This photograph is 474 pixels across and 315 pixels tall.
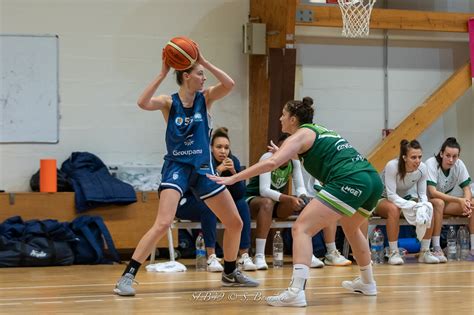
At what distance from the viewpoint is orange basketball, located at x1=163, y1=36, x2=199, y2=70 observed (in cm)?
593

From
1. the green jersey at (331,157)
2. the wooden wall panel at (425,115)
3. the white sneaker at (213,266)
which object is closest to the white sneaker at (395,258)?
the wooden wall panel at (425,115)

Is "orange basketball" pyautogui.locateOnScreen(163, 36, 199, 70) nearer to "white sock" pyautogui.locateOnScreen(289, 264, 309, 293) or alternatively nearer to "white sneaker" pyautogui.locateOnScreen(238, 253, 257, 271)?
"white sock" pyautogui.locateOnScreen(289, 264, 309, 293)

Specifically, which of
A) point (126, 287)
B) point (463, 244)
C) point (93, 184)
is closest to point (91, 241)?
point (93, 184)

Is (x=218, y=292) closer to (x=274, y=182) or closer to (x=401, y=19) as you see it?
(x=274, y=182)

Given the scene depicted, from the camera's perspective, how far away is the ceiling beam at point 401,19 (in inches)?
401

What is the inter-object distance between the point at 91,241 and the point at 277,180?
6.51 feet

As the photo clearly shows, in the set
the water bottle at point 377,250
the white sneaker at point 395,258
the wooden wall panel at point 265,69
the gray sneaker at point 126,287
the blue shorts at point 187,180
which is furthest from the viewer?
the wooden wall panel at point 265,69

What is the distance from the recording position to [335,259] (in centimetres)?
859

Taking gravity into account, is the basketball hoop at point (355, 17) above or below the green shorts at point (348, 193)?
above

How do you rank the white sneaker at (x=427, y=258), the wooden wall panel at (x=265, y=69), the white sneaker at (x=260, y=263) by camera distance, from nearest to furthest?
the white sneaker at (x=260, y=263) → the white sneaker at (x=427, y=258) → the wooden wall panel at (x=265, y=69)

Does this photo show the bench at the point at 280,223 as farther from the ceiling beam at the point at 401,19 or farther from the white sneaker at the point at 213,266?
the ceiling beam at the point at 401,19

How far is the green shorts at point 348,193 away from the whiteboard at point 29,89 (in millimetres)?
4919

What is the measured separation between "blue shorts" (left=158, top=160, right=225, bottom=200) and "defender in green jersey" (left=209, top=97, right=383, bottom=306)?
2.48ft

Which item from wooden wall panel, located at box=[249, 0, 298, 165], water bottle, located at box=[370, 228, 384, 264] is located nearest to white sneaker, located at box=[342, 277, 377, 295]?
water bottle, located at box=[370, 228, 384, 264]
